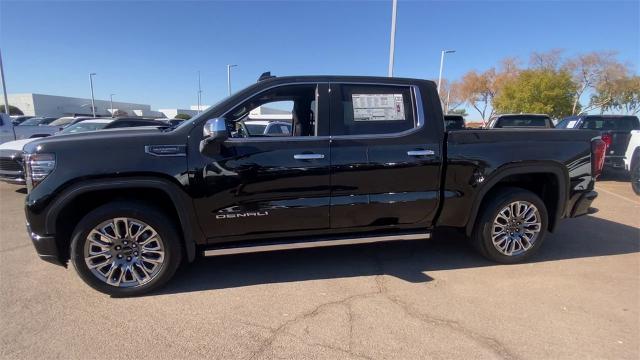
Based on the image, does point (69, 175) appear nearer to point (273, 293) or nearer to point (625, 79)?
point (273, 293)

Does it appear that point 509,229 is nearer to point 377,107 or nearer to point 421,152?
point 421,152

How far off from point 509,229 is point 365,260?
1.58 meters

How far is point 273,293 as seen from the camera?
3.35 metres

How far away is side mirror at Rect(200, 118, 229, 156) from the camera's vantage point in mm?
2930

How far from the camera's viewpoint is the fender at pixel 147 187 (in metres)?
3.01

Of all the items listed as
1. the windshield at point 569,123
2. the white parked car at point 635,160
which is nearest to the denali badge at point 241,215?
the white parked car at point 635,160

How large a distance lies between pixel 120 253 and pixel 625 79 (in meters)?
51.2

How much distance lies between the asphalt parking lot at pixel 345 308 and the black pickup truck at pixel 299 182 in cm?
39

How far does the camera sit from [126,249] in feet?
10.6

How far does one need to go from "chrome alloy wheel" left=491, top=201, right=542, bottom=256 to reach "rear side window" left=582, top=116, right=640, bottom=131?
29.2 feet

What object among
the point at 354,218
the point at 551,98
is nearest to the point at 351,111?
the point at 354,218

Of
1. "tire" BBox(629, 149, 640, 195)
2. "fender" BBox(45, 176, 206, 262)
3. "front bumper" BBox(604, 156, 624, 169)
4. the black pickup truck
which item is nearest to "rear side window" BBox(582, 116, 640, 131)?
"front bumper" BBox(604, 156, 624, 169)

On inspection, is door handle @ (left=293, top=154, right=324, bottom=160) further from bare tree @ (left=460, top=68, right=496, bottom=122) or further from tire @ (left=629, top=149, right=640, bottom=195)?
bare tree @ (left=460, top=68, right=496, bottom=122)

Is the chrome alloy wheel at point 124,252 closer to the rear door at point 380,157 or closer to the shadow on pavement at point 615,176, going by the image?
the rear door at point 380,157
